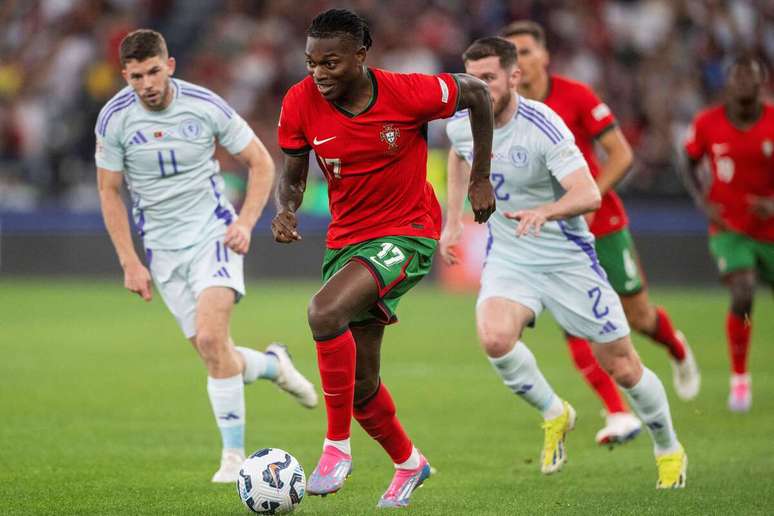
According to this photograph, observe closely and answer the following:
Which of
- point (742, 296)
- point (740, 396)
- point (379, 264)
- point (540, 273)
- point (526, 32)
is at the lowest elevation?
point (740, 396)

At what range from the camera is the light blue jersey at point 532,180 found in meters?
7.09

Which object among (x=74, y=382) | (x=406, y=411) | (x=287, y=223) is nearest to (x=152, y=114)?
(x=287, y=223)

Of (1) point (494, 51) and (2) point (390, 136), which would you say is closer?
(2) point (390, 136)

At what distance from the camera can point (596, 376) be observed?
901cm

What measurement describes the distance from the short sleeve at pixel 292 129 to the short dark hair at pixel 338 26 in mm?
371

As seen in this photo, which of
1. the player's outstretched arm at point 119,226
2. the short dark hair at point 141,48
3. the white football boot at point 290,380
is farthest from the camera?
the white football boot at point 290,380

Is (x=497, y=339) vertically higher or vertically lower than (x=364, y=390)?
lower

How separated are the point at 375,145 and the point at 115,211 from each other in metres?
2.17

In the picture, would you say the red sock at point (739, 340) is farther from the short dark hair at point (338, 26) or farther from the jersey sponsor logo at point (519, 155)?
the short dark hair at point (338, 26)

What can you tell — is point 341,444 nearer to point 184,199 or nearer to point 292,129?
point 292,129

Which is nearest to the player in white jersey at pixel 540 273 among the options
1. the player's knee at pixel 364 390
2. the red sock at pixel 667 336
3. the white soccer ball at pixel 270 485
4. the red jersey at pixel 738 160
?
the player's knee at pixel 364 390

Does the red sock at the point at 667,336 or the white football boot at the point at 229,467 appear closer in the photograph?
the white football boot at the point at 229,467

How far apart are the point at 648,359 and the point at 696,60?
836 centimetres

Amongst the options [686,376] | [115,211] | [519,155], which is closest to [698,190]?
[686,376]
